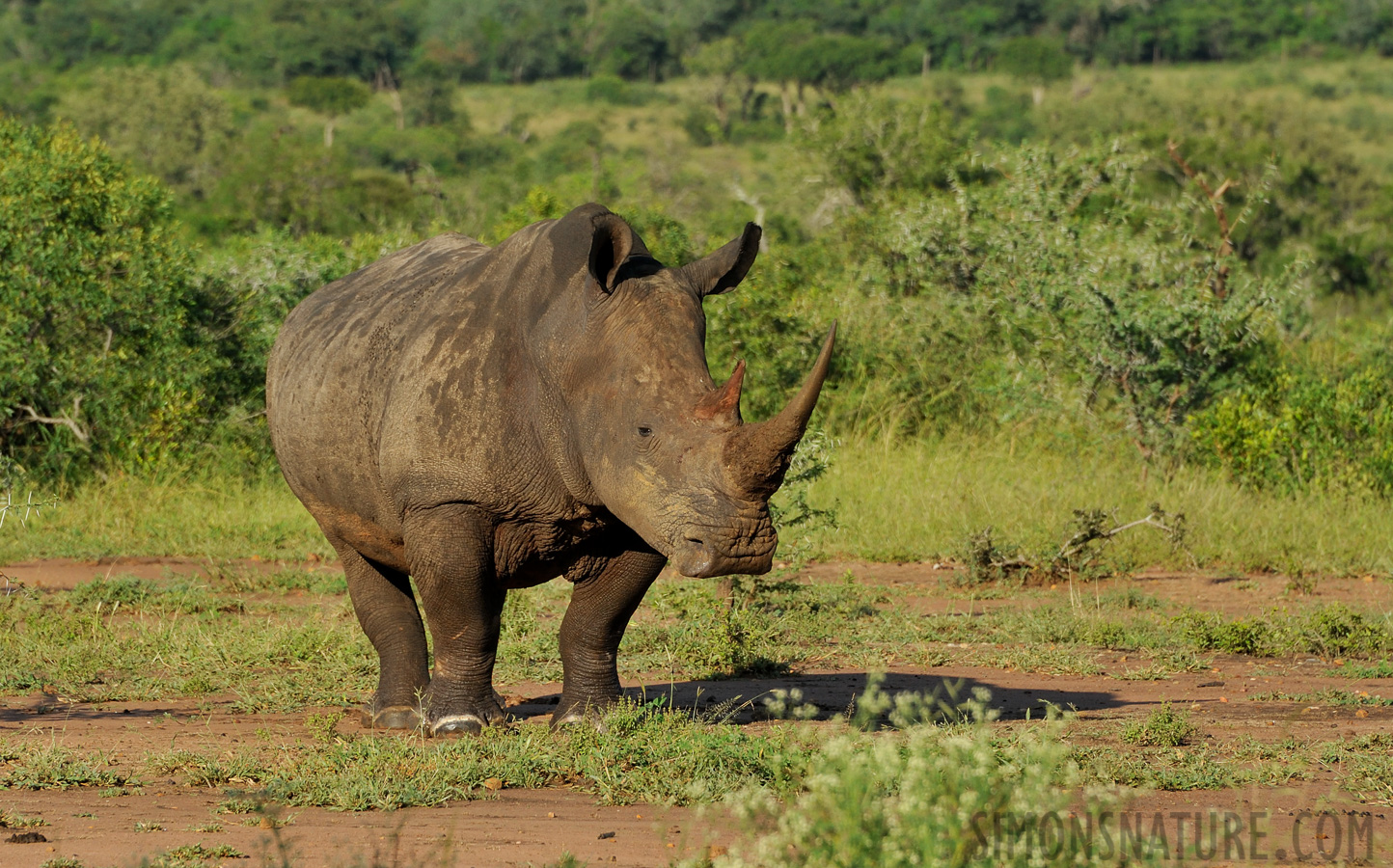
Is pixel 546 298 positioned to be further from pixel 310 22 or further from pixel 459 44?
pixel 459 44

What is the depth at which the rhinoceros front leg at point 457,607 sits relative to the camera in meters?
5.75

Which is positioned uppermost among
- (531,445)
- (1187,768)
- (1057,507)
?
(531,445)

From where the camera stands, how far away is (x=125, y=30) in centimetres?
7569

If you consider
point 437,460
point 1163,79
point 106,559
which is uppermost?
point 437,460

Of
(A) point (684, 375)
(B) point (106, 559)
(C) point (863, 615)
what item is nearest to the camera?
(A) point (684, 375)

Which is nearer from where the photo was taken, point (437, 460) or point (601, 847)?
point (601, 847)

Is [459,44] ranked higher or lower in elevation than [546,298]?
lower

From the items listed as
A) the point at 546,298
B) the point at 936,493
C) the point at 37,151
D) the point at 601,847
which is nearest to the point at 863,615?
the point at 936,493

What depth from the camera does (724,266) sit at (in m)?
5.84

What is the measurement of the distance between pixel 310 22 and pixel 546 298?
71406mm

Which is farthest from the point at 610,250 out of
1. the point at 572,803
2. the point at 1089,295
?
the point at 1089,295

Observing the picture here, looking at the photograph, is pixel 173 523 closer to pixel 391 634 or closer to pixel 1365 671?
pixel 391 634

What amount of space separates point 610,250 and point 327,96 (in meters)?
59.3

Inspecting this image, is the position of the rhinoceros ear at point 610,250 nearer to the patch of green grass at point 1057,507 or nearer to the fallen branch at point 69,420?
the patch of green grass at point 1057,507
